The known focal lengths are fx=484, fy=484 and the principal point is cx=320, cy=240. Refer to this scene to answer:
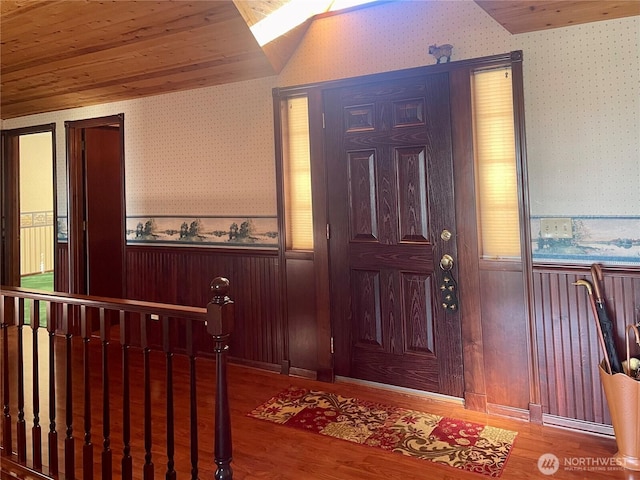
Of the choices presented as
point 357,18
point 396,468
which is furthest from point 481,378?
point 357,18

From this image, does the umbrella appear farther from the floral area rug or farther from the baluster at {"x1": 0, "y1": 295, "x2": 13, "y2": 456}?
the baluster at {"x1": 0, "y1": 295, "x2": 13, "y2": 456}

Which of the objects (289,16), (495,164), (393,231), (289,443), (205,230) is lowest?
(289,443)

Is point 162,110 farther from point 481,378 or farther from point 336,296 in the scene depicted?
point 481,378

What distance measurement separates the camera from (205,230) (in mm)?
4094

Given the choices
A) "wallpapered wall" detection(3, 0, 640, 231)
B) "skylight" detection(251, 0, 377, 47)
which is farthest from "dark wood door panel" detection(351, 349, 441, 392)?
"skylight" detection(251, 0, 377, 47)

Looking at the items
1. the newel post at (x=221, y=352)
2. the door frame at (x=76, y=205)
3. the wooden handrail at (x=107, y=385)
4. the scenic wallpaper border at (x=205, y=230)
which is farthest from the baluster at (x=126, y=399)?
the door frame at (x=76, y=205)

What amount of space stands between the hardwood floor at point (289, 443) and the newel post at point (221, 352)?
609 mm

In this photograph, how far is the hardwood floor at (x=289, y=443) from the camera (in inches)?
91.4

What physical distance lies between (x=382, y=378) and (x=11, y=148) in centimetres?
484

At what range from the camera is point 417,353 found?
10.5ft

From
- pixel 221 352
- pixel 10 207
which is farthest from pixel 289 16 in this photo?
pixel 10 207

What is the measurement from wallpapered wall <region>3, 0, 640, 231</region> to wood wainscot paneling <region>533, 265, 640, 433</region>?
1.22 feet

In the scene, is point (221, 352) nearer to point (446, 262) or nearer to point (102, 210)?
point (446, 262)

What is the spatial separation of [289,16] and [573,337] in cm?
273
